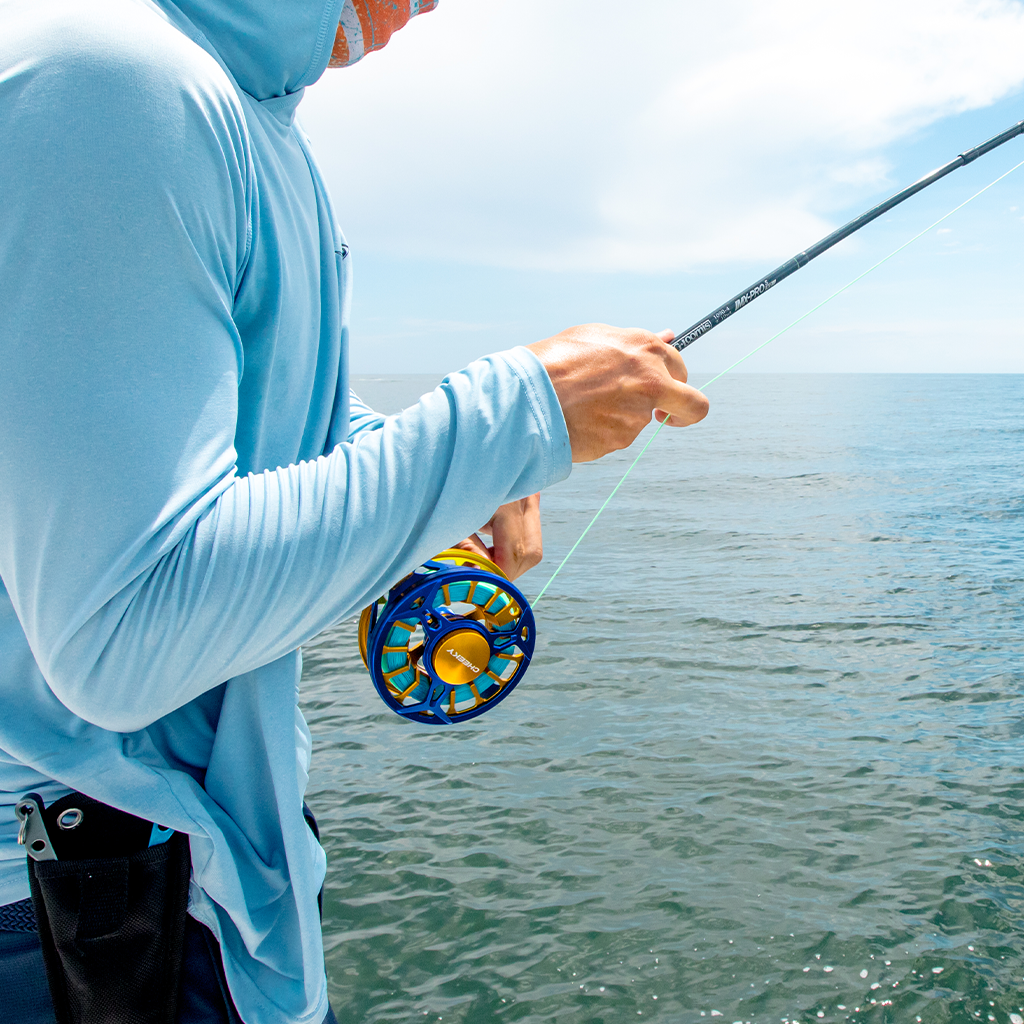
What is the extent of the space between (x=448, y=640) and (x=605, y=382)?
2.35ft

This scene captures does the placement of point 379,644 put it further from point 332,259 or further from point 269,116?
point 269,116

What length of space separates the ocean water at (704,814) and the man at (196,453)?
8.78ft

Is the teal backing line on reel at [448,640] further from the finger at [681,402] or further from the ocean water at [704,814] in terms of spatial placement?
the ocean water at [704,814]

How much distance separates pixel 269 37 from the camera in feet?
2.82

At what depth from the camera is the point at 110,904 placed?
0.86 metres

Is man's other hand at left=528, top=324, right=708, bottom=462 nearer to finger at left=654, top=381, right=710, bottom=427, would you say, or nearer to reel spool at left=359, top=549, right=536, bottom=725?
finger at left=654, top=381, right=710, bottom=427

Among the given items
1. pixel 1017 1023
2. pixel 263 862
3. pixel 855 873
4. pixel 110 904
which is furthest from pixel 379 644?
pixel 855 873

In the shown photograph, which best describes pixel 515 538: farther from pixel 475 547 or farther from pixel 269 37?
pixel 269 37

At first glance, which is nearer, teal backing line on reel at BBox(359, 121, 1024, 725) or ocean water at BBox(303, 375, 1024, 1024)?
teal backing line on reel at BBox(359, 121, 1024, 725)

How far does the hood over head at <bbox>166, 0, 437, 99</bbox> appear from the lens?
→ 0.82m

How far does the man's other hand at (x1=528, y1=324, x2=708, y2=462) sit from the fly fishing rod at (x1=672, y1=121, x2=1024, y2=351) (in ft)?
2.31

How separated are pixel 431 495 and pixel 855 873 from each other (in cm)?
379

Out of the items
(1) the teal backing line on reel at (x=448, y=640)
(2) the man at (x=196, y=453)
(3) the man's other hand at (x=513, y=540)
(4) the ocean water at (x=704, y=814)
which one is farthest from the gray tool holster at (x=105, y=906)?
(4) the ocean water at (x=704, y=814)

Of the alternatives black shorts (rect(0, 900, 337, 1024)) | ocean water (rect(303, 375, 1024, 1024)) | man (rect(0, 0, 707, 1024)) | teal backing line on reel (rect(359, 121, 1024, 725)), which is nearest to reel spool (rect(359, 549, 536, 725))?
teal backing line on reel (rect(359, 121, 1024, 725))
